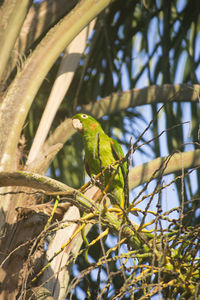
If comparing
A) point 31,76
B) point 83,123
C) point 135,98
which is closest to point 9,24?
point 31,76

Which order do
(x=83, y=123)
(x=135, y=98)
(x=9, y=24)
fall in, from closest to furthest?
(x=9, y=24) < (x=83, y=123) < (x=135, y=98)

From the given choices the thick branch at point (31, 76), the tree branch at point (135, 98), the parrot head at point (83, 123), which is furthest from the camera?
the tree branch at point (135, 98)

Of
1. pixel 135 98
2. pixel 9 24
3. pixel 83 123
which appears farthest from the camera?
pixel 135 98

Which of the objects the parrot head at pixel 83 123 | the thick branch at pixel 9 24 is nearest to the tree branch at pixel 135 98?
the parrot head at pixel 83 123

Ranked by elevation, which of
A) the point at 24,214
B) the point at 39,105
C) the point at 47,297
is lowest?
the point at 47,297

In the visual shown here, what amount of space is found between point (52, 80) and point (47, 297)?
6.55 feet

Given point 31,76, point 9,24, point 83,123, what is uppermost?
point 9,24

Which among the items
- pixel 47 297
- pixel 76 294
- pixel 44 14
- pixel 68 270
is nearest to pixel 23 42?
pixel 44 14

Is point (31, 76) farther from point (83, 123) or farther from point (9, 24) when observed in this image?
point (83, 123)

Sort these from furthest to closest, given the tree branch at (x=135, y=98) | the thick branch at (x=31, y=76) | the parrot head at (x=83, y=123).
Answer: the tree branch at (x=135, y=98) → the parrot head at (x=83, y=123) → the thick branch at (x=31, y=76)

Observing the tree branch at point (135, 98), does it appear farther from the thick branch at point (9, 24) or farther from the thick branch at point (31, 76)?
the thick branch at point (9, 24)

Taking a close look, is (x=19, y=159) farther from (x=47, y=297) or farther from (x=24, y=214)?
(x=47, y=297)

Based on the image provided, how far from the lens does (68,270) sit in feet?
7.93

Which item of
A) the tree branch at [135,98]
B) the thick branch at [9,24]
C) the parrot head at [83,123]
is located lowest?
the parrot head at [83,123]
